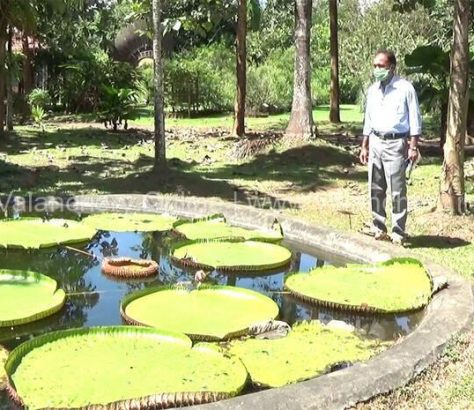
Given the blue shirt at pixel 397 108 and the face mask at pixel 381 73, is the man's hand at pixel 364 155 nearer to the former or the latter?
the blue shirt at pixel 397 108

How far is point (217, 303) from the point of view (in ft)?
15.2

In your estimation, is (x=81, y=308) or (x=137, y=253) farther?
(x=137, y=253)

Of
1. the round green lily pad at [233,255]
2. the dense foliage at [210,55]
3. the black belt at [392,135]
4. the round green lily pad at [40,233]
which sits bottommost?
the round green lily pad at [233,255]

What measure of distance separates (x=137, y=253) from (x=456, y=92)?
336 centimetres

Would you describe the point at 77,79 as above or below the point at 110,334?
above

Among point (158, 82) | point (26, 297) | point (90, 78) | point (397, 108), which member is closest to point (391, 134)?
point (397, 108)

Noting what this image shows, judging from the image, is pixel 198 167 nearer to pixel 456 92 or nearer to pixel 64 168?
pixel 64 168

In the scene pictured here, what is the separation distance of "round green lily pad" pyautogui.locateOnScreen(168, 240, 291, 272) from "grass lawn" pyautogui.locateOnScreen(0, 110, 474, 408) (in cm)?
133

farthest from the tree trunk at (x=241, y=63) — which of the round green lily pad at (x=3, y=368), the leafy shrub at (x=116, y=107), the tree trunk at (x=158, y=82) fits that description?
the round green lily pad at (x=3, y=368)

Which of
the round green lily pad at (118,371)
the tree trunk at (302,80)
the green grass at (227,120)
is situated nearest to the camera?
the round green lily pad at (118,371)

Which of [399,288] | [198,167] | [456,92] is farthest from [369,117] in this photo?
[198,167]

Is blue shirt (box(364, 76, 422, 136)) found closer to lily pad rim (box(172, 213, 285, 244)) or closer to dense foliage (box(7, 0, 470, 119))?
lily pad rim (box(172, 213, 285, 244))

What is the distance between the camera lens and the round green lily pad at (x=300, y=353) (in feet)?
11.6

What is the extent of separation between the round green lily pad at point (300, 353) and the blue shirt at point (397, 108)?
7.28 feet
